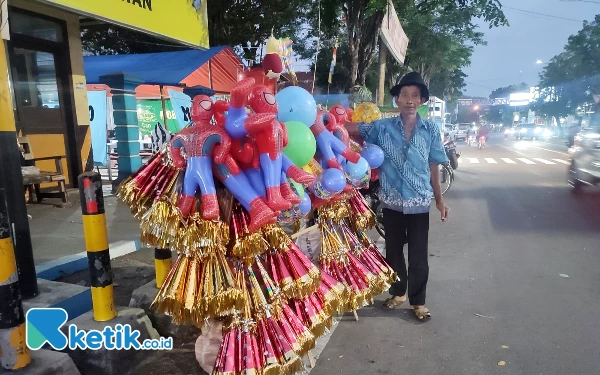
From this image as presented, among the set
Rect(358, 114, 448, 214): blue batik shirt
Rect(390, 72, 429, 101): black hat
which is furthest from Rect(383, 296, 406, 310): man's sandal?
Rect(390, 72, 429, 101): black hat

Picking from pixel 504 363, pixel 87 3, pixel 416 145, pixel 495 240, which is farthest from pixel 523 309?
pixel 87 3

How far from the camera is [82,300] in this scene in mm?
2820

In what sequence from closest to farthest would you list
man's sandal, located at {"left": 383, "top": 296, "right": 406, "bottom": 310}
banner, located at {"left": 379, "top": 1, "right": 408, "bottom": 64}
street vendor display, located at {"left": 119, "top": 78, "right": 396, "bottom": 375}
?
street vendor display, located at {"left": 119, "top": 78, "right": 396, "bottom": 375} < man's sandal, located at {"left": 383, "top": 296, "right": 406, "bottom": 310} < banner, located at {"left": 379, "top": 1, "right": 408, "bottom": 64}

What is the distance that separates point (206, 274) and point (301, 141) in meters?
0.82

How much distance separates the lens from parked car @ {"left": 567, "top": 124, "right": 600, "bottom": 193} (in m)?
7.34

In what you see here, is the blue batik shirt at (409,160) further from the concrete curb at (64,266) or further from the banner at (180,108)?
the banner at (180,108)

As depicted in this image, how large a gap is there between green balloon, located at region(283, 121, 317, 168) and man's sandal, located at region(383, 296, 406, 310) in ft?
5.27

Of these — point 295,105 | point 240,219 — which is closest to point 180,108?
point 295,105

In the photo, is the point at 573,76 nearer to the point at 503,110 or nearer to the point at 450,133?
the point at 450,133

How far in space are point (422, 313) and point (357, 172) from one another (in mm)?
1200

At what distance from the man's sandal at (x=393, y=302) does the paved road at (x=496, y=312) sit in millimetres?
56

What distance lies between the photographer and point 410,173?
304 centimetres

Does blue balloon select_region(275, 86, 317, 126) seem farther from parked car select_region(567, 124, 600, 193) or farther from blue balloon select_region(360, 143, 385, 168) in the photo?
parked car select_region(567, 124, 600, 193)

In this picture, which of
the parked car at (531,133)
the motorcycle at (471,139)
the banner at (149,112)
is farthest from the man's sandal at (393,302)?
the parked car at (531,133)
